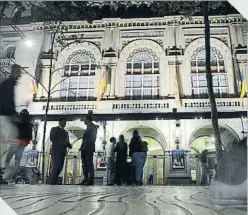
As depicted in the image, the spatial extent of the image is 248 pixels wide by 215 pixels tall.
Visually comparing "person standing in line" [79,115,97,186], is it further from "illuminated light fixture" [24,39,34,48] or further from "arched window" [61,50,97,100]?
"illuminated light fixture" [24,39,34,48]

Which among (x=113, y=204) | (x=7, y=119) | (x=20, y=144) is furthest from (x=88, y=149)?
(x=113, y=204)

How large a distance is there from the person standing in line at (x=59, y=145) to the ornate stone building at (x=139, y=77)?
0.05 meters

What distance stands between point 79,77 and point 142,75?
47 centimetres

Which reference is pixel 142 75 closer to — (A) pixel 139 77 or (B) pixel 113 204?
(A) pixel 139 77

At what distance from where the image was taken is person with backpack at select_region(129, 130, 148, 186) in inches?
75.1

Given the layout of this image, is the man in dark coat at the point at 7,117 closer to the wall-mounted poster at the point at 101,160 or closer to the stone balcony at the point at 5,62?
the stone balcony at the point at 5,62

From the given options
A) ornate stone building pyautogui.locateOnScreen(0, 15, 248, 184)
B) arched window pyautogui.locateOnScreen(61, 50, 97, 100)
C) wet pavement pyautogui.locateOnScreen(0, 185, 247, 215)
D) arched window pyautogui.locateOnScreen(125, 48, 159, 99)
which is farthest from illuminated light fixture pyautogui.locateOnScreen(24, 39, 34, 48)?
wet pavement pyautogui.locateOnScreen(0, 185, 247, 215)

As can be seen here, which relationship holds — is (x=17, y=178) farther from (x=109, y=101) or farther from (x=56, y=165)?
(x=109, y=101)

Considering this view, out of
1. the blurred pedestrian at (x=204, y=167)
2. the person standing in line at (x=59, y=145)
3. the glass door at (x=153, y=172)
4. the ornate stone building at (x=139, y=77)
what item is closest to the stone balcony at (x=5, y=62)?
the ornate stone building at (x=139, y=77)

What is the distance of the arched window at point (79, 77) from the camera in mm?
2098

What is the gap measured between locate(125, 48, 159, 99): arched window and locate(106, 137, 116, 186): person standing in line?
1.10 feet

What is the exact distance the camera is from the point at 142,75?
2289mm

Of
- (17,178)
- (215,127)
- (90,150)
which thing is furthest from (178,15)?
(17,178)

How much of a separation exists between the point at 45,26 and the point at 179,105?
106 centimetres
